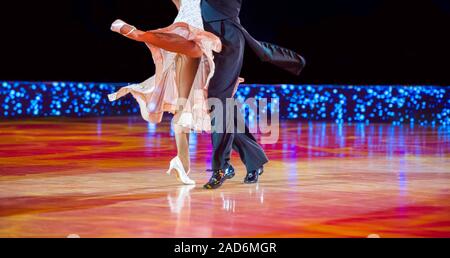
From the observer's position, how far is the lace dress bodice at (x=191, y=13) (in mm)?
5074

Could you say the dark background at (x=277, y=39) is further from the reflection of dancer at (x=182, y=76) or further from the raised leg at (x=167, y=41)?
the raised leg at (x=167, y=41)

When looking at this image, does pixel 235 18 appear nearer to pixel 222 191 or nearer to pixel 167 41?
pixel 167 41

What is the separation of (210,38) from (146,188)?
0.96 meters

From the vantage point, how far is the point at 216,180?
5086 mm

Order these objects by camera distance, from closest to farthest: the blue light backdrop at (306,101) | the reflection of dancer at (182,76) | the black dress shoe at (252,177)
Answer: the reflection of dancer at (182,76), the black dress shoe at (252,177), the blue light backdrop at (306,101)

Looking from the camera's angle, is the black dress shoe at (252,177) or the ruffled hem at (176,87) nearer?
the ruffled hem at (176,87)

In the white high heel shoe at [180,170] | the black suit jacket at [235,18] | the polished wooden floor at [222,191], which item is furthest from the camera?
the white high heel shoe at [180,170]

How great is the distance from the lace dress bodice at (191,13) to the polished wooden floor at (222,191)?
38.7 inches

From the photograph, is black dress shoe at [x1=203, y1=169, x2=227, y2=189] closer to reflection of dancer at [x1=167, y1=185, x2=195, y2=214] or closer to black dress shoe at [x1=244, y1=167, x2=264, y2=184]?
reflection of dancer at [x1=167, y1=185, x2=195, y2=214]

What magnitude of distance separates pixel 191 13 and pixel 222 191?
107 centimetres

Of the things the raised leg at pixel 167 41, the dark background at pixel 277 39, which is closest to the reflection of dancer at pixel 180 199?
the raised leg at pixel 167 41

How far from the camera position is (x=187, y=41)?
4.96 metres
